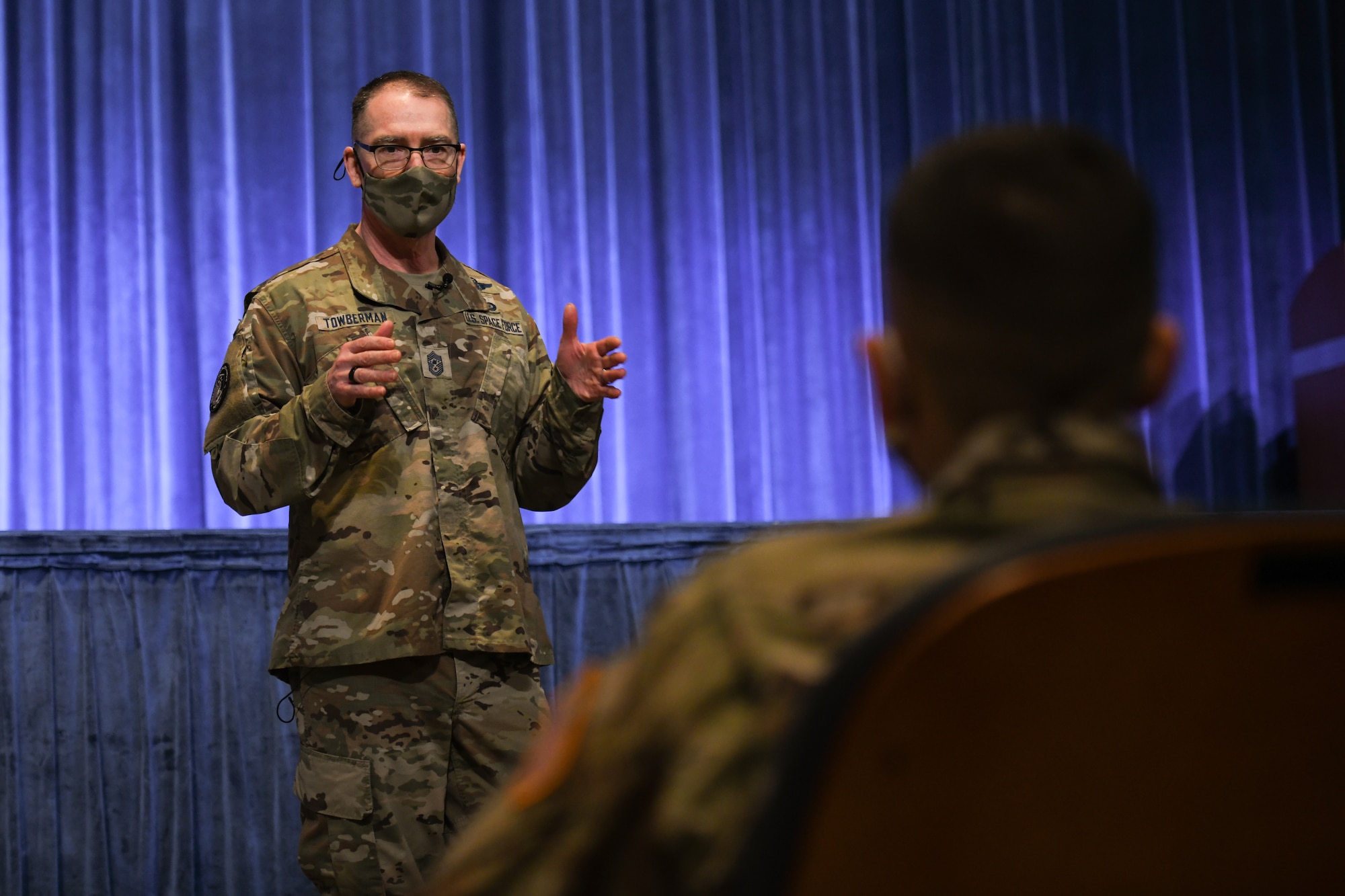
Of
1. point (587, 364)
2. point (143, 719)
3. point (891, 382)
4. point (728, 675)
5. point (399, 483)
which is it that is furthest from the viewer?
point (143, 719)

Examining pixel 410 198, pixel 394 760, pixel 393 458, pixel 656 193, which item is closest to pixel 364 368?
pixel 393 458

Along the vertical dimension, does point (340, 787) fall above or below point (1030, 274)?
below

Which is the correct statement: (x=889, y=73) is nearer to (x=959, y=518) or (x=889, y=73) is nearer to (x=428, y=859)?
(x=428, y=859)

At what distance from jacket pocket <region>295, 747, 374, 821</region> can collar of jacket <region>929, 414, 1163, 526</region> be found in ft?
4.67

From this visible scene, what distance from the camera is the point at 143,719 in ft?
8.80

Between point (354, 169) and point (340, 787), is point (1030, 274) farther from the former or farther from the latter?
point (354, 169)

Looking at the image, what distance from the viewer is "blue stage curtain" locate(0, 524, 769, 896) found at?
8.64 ft

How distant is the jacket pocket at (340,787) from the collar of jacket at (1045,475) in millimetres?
1424

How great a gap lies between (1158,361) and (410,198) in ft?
5.26

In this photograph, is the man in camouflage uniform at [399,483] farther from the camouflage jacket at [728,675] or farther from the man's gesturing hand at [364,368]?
the camouflage jacket at [728,675]

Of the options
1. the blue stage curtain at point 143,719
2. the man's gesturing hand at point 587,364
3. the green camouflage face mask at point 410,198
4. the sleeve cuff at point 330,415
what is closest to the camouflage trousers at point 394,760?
the sleeve cuff at point 330,415

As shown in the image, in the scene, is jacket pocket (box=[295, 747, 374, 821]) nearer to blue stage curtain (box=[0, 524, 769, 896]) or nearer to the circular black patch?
the circular black patch

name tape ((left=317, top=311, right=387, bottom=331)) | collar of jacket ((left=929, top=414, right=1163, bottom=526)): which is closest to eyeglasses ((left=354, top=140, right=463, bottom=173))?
name tape ((left=317, top=311, right=387, bottom=331))

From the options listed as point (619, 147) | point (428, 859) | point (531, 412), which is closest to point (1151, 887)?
point (428, 859)
